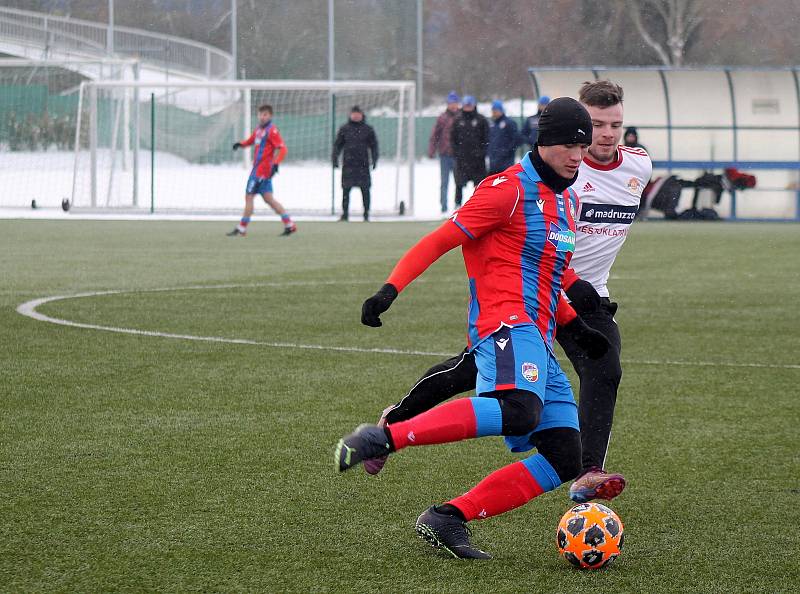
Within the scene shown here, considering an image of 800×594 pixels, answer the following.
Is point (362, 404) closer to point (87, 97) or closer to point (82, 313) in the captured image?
point (82, 313)

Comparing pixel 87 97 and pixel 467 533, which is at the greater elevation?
pixel 87 97

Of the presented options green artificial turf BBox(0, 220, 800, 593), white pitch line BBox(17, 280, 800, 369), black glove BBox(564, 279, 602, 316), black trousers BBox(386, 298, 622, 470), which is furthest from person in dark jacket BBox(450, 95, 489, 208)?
black glove BBox(564, 279, 602, 316)

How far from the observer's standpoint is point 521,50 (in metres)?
54.6

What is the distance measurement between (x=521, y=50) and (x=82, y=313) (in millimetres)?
45807

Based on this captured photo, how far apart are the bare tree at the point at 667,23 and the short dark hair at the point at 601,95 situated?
46.8 meters

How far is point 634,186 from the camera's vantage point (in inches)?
209

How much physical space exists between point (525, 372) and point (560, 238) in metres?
0.53

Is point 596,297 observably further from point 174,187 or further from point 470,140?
point 174,187

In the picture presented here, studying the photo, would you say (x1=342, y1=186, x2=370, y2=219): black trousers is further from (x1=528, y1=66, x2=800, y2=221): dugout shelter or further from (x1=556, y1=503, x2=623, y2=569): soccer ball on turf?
(x1=556, y1=503, x2=623, y2=569): soccer ball on turf

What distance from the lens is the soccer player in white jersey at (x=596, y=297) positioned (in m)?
4.58

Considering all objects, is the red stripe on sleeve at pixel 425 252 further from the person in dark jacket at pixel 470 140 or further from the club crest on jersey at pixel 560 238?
the person in dark jacket at pixel 470 140

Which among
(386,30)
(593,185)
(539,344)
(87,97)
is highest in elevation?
(386,30)

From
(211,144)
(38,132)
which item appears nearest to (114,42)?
(38,132)

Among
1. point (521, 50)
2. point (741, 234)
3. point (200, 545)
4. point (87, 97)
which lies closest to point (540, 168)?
point (200, 545)
